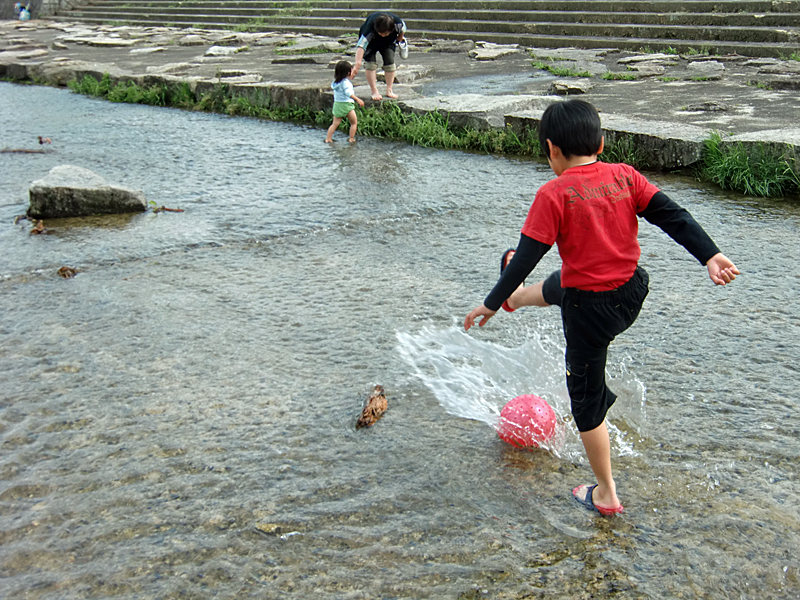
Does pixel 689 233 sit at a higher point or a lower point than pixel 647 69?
lower

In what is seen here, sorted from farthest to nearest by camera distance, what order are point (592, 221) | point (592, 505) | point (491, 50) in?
point (491, 50), point (592, 505), point (592, 221)

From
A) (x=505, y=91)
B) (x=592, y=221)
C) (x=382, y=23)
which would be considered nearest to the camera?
(x=592, y=221)

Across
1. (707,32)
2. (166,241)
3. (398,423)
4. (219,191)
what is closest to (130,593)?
(398,423)

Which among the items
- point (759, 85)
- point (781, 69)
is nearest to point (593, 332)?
point (759, 85)

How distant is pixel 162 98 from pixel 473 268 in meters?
7.38

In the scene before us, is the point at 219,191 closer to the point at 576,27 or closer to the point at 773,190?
the point at 773,190

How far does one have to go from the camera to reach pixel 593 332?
208 centimetres

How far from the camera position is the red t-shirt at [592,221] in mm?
2004

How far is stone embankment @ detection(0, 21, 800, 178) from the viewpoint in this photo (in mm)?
5957

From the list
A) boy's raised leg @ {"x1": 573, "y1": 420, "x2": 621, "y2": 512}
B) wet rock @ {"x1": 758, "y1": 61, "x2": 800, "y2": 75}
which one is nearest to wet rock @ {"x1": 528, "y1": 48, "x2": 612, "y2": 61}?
wet rock @ {"x1": 758, "y1": 61, "x2": 800, "y2": 75}

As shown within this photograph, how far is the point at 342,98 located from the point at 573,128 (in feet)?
18.2

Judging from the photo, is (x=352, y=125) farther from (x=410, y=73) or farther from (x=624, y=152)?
(x=410, y=73)

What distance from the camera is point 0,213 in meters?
→ 5.05

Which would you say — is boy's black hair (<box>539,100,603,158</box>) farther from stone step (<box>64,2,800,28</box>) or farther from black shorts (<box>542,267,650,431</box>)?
stone step (<box>64,2,800,28</box>)
